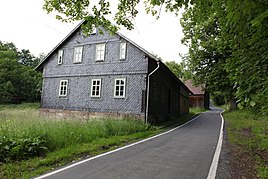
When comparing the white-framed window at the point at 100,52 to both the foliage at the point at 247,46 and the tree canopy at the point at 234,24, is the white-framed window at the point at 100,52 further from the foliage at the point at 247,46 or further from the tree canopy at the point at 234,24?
the foliage at the point at 247,46

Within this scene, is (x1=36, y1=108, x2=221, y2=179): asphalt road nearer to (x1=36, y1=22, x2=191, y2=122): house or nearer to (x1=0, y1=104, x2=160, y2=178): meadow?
(x1=0, y1=104, x2=160, y2=178): meadow

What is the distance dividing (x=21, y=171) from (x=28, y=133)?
2074mm

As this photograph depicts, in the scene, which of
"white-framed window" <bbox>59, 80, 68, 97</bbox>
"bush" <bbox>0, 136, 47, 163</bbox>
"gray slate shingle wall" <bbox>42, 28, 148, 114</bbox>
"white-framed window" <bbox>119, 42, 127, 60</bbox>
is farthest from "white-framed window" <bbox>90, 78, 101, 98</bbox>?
"bush" <bbox>0, 136, 47, 163</bbox>

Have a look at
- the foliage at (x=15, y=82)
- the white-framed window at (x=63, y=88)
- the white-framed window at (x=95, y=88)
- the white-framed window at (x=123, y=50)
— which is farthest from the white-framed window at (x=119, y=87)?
the foliage at (x=15, y=82)

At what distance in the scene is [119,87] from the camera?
16.5 metres

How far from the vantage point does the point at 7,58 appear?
128 ft

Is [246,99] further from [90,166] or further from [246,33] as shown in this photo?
[90,166]

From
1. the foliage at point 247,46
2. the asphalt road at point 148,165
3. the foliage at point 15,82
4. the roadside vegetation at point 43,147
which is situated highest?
the foliage at point 15,82

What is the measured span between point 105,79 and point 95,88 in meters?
1.32

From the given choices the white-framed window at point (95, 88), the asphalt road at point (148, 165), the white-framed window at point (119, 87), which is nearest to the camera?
the asphalt road at point (148, 165)

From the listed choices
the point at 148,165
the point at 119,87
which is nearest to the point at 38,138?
the point at 148,165

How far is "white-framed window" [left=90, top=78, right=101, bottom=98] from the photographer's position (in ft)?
Answer: 57.2

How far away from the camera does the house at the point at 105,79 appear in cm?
1559

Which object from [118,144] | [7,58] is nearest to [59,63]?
[118,144]
